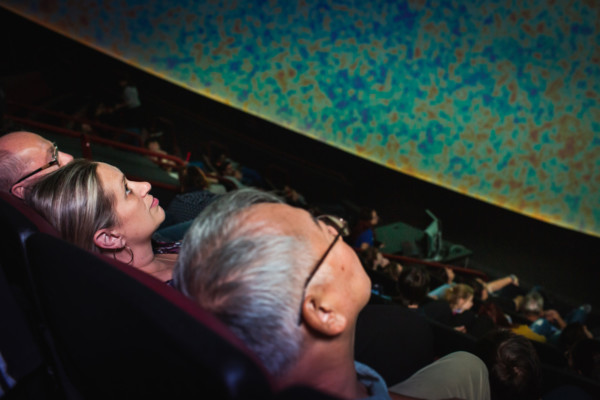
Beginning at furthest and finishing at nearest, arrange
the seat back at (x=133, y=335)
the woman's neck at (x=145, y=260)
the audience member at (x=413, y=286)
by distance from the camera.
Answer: the audience member at (x=413, y=286) → the woman's neck at (x=145, y=260) → the seat back at (x=133, y=335)

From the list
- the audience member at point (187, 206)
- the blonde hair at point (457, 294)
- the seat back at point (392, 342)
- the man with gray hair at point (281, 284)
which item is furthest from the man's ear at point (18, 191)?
the blonde hair at point (457, 294)

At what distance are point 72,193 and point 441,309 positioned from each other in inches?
71.7

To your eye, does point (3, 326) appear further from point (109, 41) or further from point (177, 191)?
point (109, 41)

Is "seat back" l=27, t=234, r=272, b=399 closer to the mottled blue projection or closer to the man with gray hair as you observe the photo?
the man with gray hair

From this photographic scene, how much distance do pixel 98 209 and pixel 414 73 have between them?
3.35 metres

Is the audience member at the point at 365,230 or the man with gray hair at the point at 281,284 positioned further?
the audience member at the point at 365,230

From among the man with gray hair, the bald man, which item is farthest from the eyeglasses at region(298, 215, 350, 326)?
the bald man

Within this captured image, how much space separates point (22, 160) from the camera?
1.27m

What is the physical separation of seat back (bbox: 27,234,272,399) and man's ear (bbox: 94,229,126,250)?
36cm

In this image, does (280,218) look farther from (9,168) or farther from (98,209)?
(9,168)

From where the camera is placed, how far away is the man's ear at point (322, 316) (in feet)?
1.95

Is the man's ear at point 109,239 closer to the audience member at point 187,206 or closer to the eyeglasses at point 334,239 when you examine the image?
the audience member at point 187,206

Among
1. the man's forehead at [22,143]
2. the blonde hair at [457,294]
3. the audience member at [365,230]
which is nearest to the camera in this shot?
the man's forehead at [22,143]

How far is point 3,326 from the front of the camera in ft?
3.02
